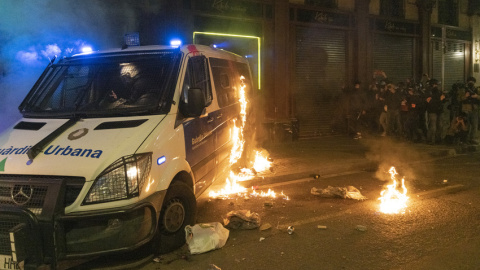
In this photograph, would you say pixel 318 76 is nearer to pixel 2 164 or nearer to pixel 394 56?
pixel 394 56

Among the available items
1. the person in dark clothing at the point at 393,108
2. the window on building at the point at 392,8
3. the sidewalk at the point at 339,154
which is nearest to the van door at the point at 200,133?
the sidewalk at the point at 339,154


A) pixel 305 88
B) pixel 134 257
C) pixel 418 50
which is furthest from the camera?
pixel 418 50

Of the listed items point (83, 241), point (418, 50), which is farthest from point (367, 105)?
point (83, 241)

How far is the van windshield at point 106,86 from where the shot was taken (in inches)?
171

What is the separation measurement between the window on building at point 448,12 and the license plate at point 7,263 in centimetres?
1864

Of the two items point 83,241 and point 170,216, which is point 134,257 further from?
point 83,241

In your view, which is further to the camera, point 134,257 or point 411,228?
point 411,228

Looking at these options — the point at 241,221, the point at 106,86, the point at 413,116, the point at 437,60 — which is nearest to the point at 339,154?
the point at 413,116

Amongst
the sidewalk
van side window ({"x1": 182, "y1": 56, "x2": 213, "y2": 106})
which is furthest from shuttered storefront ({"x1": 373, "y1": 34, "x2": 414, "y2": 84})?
van side window ({"x1": 182, "y1": 56, "x2": 213, "y2": 106})

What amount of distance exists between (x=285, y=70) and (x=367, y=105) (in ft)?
10.4

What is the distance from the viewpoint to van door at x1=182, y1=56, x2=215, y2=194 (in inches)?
183

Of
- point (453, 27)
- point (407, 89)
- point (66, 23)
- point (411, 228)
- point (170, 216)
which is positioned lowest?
point (411, 228)

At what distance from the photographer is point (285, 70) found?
1251 centimetres

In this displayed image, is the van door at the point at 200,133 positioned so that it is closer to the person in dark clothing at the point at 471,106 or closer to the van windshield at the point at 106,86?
the van windshield at the point at 106,86
